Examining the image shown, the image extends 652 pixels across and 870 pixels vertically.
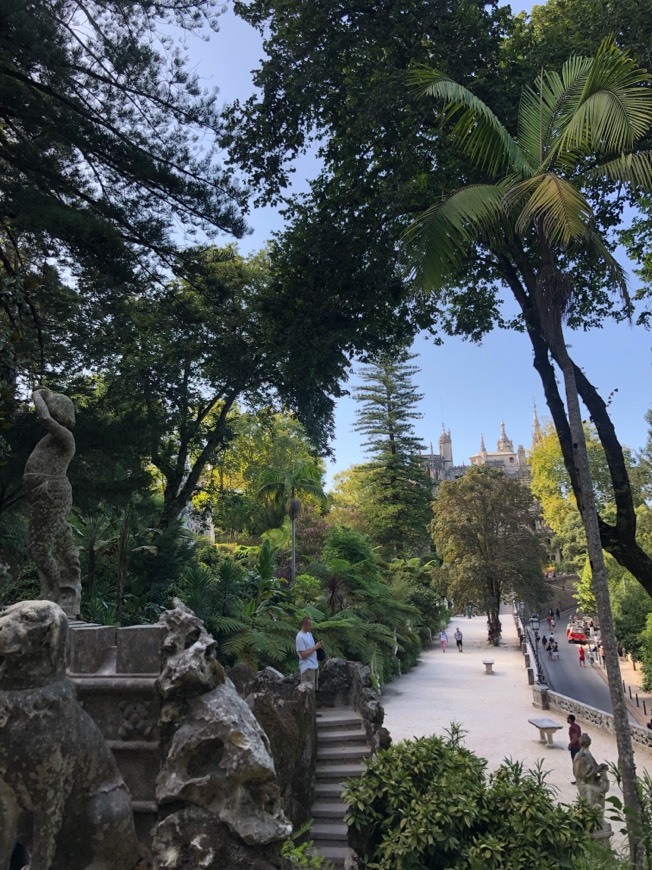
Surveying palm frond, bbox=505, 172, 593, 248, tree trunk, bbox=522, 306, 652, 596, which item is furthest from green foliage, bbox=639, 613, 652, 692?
palm frond, bbox=505, 172, 593, 248

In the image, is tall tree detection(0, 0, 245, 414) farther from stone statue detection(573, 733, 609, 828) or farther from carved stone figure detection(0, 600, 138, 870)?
stone statue detection(573, 733, 609, 828)

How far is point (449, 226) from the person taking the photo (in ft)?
21.6

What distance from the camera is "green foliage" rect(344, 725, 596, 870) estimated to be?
4285 mm

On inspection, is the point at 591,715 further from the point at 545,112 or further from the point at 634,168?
the point at 545,112

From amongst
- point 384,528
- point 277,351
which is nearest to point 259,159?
point 277,351

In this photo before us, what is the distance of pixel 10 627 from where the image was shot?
2650mm

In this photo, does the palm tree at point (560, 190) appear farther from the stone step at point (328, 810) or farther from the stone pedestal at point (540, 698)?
the stone pedestal at point (540, 698)

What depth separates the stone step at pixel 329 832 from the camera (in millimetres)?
6535

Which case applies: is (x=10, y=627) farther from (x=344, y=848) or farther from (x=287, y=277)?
(x=287, y=277)

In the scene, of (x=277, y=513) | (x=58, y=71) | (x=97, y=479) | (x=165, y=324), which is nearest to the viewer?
(x=58, y=71)

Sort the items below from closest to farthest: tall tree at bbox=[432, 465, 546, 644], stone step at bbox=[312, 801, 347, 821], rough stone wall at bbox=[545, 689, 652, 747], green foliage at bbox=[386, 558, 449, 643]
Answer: stone step at bbox=[312, 801, 347, 821] < rough stone wall at bbox=[545, 689, 652, 747] < green foliage at bbox=[386, 558, 449, 643] < tall tree at bbox=[432, 465, 546, 644]

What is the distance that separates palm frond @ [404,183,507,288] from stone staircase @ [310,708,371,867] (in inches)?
224

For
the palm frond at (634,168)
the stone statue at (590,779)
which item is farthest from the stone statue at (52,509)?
the stone statue at (590,779)

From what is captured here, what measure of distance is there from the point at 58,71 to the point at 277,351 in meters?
4.95
